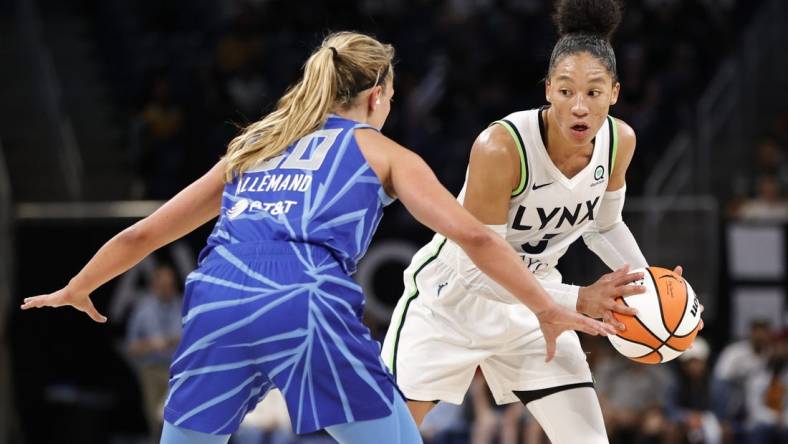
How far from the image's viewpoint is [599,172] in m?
4.91

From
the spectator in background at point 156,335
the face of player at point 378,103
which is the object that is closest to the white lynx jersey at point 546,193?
the face of player at point 378,103

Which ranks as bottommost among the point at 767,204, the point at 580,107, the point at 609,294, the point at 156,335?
the point at 156,335

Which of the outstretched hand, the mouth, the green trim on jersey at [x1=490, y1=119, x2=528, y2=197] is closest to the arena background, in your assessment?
the green trim on jersey at [x1=490, y1=119, x2=528, y2=197]

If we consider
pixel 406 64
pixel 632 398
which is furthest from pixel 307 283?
pixel 406 64

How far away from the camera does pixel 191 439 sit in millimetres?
3695

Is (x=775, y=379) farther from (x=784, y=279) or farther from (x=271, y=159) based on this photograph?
(x=271, y=159)

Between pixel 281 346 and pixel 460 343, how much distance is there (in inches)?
62.3

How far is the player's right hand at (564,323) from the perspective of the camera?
376 cm

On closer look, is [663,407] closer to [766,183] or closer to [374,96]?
[766,183]

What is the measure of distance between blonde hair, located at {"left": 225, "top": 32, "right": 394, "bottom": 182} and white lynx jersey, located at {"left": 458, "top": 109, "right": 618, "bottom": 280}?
90 cm

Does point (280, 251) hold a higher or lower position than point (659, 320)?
higher

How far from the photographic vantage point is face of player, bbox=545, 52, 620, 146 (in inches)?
181

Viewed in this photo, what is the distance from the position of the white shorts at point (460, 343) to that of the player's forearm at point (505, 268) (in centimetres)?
111

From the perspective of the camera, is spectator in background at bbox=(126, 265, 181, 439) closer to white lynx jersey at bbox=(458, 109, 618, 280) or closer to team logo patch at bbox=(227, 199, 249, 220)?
white lynx jersey at bbox=(458, 109, 618, 280)
